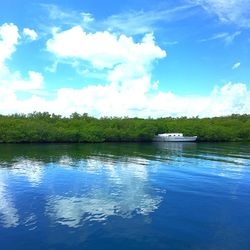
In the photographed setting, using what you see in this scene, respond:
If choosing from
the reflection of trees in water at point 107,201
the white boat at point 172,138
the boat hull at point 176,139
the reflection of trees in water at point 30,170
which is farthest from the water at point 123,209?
the white boat at point 172,138

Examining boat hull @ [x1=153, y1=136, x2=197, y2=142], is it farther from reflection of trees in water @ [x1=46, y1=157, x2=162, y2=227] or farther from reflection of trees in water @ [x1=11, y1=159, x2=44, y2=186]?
reflection of trees in water @ [x1=46, y1=157, x2=162, y2=227]

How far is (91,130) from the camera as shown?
110375mm

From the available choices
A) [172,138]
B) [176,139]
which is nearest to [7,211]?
[172,138]

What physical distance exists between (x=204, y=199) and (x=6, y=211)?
1553 centimetres

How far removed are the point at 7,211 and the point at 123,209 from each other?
8035 millimetres

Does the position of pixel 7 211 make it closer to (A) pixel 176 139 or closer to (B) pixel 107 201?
(B) pixel 107 201

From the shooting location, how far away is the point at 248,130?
443 ft

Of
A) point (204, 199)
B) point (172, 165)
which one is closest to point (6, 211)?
point (204, 199)

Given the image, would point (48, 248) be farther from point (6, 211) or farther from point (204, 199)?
point (204, 199)

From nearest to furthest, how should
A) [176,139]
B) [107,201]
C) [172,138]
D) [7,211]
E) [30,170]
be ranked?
[7,211] → [107,201] → [30,170] → [172,138] → [176,139]

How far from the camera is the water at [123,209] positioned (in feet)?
62.9

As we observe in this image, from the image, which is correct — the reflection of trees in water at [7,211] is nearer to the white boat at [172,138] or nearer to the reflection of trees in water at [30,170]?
the reflection of trees in water at [30,170]

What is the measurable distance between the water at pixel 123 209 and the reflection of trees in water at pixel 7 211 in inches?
2.4

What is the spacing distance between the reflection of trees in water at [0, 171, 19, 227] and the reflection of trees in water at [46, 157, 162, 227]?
229 centimetres
